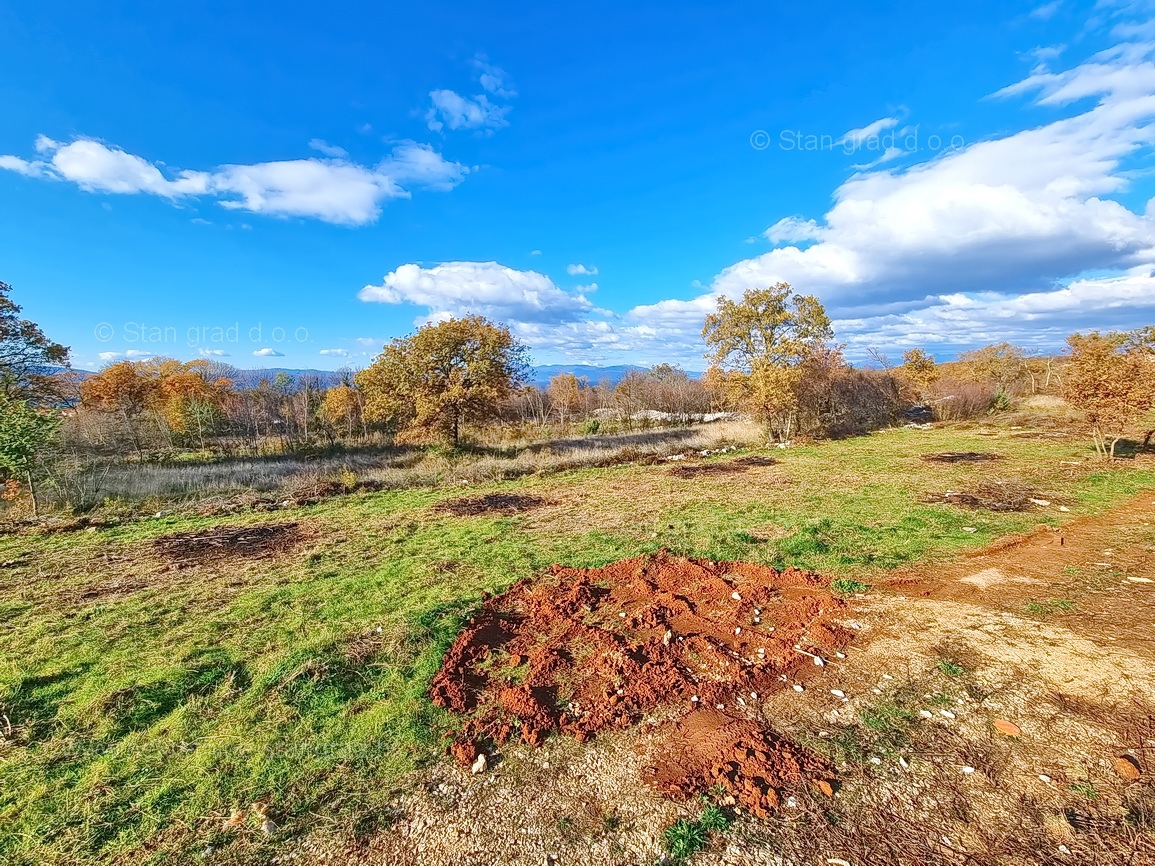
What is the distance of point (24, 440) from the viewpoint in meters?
11.4

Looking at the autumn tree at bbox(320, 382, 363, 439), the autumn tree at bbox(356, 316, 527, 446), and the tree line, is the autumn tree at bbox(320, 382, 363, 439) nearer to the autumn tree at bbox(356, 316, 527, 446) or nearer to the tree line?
the tree line

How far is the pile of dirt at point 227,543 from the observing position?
349 inches

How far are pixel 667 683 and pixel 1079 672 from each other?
3836mm

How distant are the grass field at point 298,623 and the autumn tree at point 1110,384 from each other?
4.49 feet

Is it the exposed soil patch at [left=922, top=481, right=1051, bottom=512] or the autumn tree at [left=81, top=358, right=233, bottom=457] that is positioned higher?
the autumn tree at [left=81, top=358, right=233, bottom=457]

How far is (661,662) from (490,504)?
8.40 metres

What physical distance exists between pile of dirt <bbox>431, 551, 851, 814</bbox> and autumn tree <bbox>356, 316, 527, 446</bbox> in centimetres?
1397

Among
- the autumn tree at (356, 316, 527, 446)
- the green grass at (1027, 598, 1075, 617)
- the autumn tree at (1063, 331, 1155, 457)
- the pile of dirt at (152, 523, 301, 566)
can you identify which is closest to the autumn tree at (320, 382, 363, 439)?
the autumn tree at (356, 316, 527, 446)

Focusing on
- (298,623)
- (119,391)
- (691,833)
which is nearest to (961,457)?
(691,833)

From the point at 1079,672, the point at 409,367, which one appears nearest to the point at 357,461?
the point at 409,367

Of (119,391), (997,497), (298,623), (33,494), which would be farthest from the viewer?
(119,391)

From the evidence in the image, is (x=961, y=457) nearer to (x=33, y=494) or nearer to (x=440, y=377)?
(x=440, y=377)

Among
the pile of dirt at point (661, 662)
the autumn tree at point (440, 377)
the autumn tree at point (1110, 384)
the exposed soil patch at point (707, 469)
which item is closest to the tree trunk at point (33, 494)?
the autumn tree at point (440, 377)

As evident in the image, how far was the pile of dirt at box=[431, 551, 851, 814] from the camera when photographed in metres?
3.53
